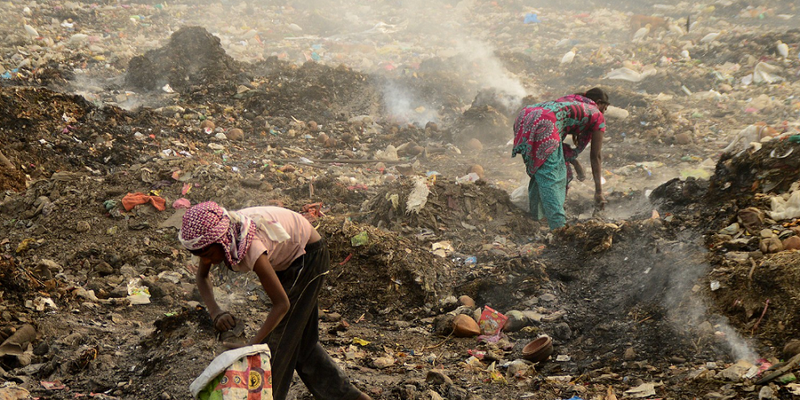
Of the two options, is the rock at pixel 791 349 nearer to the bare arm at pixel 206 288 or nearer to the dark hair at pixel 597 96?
the bare arm at pixel 206 288

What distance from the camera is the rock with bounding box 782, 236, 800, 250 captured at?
3180mm

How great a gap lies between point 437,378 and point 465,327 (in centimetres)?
77

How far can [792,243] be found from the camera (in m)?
3.20

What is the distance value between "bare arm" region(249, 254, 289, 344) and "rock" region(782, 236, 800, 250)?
9.22 ft

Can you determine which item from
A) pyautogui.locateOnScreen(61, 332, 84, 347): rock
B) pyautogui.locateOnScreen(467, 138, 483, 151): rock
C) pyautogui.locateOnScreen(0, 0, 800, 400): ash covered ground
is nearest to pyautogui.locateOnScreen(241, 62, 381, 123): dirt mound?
pyautogui.locateOnScreen(0, 0, 800, 400): ash covered ground

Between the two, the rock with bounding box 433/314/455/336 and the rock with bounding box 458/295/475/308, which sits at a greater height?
the rock with bounding box 433/314/455/336

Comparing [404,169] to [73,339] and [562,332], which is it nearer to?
[562,332]

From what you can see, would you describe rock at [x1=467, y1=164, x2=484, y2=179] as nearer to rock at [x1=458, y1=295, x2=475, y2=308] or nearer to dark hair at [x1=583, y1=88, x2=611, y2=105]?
dark hair at [x1=583, y1=88, x2=611, y2=105]

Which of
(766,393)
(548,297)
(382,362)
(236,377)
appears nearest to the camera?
(236,377)

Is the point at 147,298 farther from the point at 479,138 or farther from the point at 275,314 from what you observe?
the point at 479,138

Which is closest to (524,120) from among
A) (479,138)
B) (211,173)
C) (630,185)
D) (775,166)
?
(775,166)

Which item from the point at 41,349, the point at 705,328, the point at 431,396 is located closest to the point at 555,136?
the point at 705,328

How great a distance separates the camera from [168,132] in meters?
7.26

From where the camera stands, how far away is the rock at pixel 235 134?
26.2 ft
